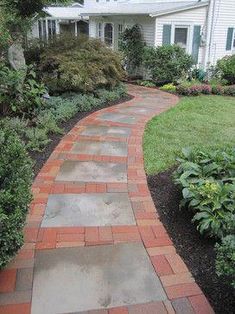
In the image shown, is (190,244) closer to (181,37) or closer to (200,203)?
(200,203)

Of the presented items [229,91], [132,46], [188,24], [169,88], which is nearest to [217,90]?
[229,91]

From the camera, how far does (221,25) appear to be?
13.4 meters

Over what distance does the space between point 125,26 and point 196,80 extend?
12.7 ft

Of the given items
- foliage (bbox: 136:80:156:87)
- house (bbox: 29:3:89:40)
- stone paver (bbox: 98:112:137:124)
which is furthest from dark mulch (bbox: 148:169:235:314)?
house (bbox: 29:3:89:40)

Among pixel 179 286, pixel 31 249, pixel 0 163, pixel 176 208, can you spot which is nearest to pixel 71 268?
pixel 31 249

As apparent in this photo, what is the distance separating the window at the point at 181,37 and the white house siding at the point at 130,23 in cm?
93

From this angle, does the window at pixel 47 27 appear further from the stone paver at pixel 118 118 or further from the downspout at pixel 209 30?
the stone paver at pixel 118 118

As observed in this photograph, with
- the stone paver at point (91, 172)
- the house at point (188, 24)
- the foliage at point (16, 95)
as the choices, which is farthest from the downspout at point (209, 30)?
the stone paver at point (91, 172)

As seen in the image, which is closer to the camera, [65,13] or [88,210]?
[88,210]

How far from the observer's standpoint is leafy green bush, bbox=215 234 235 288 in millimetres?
2049

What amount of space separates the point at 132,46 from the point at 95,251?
11.0 meters

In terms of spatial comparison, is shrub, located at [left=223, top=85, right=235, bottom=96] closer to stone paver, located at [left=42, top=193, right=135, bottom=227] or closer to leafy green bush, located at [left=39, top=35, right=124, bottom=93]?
leafy green bush, located at [left=39, top=35, right=124, bottom=93]

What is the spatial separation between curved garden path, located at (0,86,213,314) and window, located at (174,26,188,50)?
8997mm

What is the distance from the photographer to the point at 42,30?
21.7m
